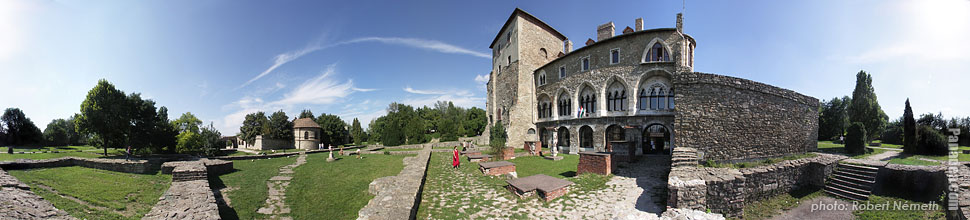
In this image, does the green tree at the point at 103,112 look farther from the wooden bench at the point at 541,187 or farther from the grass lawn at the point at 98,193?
the wooden bench at the point at 541,187

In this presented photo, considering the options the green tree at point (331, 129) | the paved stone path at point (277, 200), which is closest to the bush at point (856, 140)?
the paved stone path at point (277, 200)

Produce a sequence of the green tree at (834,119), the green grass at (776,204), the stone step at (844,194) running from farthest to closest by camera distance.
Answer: the green tree at (834,119) < the stone step at (844,194) < the green grass at (776,204)

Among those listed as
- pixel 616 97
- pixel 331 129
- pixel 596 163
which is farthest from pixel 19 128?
pixel 616 97

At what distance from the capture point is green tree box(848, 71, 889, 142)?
2628cm

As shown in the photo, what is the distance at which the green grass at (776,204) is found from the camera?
22.0ft

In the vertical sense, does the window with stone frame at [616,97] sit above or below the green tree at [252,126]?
above

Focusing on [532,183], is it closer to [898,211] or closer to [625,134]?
[898,211]

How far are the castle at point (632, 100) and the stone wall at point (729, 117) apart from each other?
0.04 m

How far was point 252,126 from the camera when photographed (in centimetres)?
3544

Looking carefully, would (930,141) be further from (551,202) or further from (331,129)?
(331,129)

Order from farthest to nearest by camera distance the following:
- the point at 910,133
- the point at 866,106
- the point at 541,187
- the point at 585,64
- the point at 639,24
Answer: the point at 866,106
the point at 585,64
the point at 639,24
the point at 910,133
the point at 541,187

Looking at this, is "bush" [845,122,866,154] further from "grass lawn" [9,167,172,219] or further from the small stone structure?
"grass lawn" [9,167,172,219]

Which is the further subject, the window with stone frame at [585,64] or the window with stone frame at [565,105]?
the window with stone frame at [565,105]

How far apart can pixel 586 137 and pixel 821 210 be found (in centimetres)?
1452
